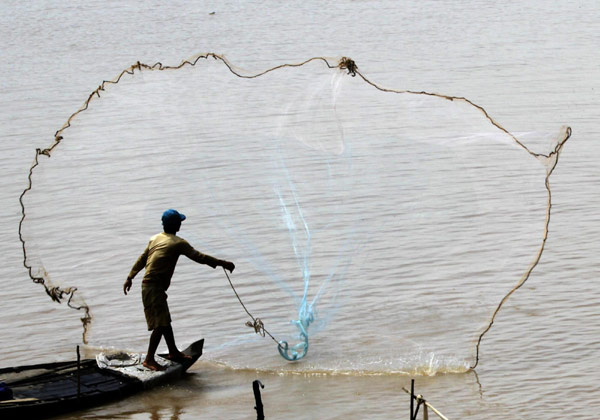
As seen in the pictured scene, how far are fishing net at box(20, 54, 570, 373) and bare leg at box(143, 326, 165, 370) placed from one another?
814mm

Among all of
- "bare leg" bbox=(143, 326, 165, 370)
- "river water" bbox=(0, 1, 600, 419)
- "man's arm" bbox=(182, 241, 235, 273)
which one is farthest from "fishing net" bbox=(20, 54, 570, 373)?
"bare leg" bbox=(143, 326, 165, 370)

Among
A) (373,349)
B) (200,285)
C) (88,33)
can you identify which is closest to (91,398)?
(373,349)

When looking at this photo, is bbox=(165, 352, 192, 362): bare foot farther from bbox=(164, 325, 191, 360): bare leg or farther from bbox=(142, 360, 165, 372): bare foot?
bbox=(142, 360, 165, 372): bare foot

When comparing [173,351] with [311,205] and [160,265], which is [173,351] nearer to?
[160,265]

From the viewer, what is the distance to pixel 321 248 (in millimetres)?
8062

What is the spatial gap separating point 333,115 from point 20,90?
1224 centimetres

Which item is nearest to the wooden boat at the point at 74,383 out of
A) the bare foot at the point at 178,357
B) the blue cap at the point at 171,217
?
the bare foot at the point at 178,357

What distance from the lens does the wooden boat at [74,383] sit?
708 cm

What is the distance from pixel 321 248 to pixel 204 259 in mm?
1042

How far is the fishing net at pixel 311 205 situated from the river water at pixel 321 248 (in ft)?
0.06

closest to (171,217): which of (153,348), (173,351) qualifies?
(153,348)

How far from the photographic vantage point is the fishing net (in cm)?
769

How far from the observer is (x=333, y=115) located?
8.25 meters

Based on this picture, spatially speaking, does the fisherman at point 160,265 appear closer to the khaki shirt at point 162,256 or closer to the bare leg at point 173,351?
the khaki shirt at point 162,256
